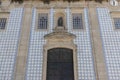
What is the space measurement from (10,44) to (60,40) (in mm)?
3536

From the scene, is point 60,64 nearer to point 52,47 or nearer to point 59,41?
point 52,47

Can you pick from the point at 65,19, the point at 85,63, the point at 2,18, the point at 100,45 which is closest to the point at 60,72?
the point at 85,63

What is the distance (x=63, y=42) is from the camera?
1797 centimetres

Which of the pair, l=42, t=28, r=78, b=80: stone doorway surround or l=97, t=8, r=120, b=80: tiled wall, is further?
l=42, t=28, r=78, b=80: stone doorway surround

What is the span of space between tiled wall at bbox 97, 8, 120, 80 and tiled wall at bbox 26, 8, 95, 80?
1079 millimetres

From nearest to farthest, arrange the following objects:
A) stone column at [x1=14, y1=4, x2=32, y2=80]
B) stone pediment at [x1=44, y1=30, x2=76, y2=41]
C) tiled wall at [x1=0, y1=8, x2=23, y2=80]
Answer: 1. stone column at [x1=14, y1=4, x2=32, y2=80]
2. tiled wall at [x1=0, y1=8, x2=23, y2=80]
3. stone pediment at [x1=44, y1=30, x2=76, y2=41]

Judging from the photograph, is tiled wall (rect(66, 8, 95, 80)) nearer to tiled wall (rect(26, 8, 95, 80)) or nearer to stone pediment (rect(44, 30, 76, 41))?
tiled wall (rect(26, 8, 95, 80))

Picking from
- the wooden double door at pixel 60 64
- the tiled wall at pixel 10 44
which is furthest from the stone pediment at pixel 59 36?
the tiled wall at pixel 10 44

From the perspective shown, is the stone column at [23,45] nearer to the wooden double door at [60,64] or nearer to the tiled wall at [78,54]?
the tiled wall at [78,54]

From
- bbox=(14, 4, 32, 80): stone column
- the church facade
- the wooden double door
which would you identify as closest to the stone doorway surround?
the church facade

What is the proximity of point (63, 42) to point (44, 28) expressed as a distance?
2073 mm

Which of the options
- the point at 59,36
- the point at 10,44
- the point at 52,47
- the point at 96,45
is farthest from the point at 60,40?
the point at 10,44

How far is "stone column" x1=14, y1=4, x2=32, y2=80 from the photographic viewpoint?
1636cm

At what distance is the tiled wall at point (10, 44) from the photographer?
16531 mm
